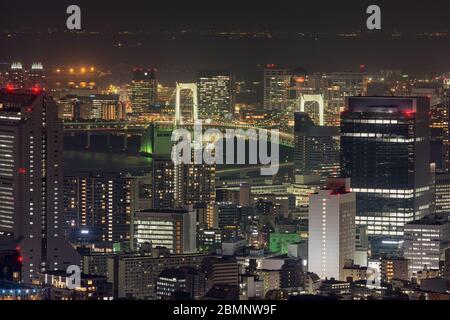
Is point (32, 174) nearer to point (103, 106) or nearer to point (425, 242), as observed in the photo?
point (425, 242)

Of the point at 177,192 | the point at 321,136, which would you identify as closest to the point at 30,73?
the point at 177,192

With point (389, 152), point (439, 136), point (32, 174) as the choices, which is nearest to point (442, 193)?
point (389, 152)

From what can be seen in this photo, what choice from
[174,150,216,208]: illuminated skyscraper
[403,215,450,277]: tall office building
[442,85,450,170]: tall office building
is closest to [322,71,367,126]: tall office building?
[442,85,450,170]: tall office building

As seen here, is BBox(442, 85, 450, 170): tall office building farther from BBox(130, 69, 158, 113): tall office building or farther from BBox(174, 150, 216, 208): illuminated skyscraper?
BBox(130, 69, 158, 113): tall office building

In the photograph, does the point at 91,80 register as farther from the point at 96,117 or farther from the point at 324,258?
the point at 324,258

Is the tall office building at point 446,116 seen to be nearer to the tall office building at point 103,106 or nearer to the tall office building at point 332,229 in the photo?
the tall office building at point 332,229

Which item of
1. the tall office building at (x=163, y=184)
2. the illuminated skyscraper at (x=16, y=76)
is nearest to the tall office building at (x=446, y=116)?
the tall office building at (x=163, y=184)

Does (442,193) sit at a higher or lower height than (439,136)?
lower
